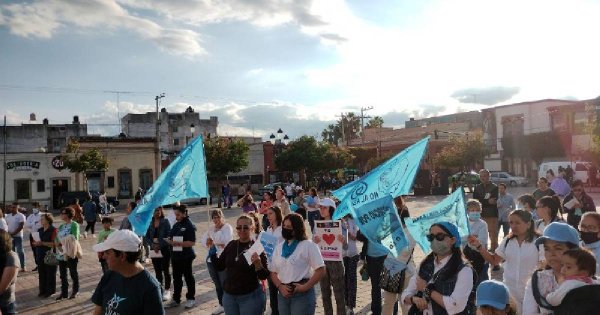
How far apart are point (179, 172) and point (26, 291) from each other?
5.17 m

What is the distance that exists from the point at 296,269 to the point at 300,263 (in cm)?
7

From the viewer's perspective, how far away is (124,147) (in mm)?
45875

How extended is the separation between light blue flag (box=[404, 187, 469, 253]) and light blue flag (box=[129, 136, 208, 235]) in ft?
12.4

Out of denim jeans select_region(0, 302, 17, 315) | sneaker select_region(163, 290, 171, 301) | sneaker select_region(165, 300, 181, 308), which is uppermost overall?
denim jeans select_region(0, 302, 17, 315)

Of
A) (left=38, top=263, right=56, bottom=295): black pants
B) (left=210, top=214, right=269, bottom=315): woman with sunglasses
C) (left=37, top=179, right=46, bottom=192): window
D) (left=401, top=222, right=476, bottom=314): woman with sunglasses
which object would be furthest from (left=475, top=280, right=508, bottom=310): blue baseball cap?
(left=37, top=179, right=46, bottom=192): window

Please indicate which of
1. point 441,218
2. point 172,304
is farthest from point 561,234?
point 172,304

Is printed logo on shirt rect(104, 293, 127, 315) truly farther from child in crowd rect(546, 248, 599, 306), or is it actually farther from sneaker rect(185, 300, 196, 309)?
sneaker rect(185, 300, 196, 309)

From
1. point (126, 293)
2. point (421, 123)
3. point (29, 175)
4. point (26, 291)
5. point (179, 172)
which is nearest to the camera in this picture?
point (126, 293)

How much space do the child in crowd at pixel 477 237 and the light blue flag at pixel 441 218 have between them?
0.21 metres

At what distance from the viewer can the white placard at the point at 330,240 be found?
716 cm

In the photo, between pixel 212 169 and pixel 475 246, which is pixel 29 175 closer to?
pixel 212 169

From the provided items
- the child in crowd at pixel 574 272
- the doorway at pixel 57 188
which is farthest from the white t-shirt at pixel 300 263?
the doorway at pixel 57 188

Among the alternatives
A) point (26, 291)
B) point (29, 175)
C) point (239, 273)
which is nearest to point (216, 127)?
point (29, 175)

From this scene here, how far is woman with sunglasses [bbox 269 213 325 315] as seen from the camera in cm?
539
